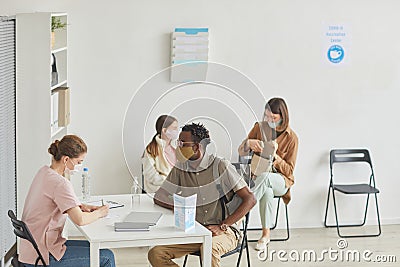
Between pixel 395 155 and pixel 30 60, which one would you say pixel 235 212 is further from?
pixel 395 155

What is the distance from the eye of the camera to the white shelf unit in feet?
16.4

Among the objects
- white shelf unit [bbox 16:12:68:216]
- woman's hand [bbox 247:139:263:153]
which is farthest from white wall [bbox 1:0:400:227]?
white shelf unit [bbox 16:12:68:216]

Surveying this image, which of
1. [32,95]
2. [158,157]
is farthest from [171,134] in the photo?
[32,95]

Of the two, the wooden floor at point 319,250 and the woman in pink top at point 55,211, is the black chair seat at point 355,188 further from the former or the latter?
the woman in pink top at point 55,211

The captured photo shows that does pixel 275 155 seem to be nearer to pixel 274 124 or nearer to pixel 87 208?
pixel 274 124

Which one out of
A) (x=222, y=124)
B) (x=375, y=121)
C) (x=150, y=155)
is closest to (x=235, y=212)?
(x=150, y=155)

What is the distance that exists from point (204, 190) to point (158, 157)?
138 centimetres

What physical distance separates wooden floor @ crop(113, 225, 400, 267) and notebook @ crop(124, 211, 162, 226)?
4.19 feet

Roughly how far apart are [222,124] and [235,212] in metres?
1.96

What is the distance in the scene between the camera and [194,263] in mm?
5375

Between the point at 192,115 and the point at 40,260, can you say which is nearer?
the point at 40,260

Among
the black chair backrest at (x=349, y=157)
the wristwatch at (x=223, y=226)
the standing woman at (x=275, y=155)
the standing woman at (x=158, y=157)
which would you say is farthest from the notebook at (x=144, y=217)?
the black chair backrest at (x=349, y=157)

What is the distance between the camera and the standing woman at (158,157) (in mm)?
5605

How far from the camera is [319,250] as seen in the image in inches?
223
